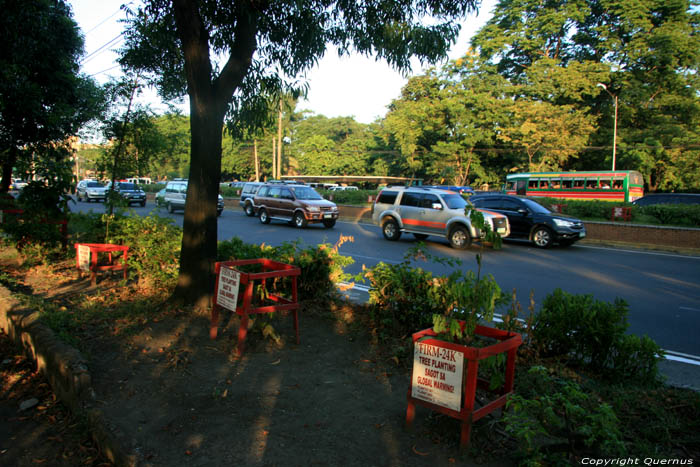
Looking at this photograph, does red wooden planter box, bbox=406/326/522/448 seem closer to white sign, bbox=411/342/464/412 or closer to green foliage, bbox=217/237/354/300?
white sign, bbox=411/342/464/412

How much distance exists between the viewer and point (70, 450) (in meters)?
3.32

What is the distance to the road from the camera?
705 cm

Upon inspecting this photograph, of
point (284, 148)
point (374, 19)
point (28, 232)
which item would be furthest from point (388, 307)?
point (284, 148)

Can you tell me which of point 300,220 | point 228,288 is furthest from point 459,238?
point 228,288

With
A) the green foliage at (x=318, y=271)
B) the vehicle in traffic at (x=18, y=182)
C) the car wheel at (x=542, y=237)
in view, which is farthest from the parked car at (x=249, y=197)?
the green foliage at (x=318, y=271)

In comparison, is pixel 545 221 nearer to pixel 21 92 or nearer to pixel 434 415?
pixel 434 415

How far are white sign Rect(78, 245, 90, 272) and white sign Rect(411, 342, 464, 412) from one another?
19.5ft

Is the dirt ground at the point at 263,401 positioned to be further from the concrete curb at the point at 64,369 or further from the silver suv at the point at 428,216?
the silver suv at the point at 428,216

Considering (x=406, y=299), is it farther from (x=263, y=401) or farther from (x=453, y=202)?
(x=453, y=202)

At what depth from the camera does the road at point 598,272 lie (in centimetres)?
705

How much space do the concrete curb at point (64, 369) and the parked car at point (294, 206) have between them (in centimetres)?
1574

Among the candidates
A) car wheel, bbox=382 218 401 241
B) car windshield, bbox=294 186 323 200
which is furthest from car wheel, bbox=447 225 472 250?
car windshield, bbox=294 186 323 200

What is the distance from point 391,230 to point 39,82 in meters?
11.5

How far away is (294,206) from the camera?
2156 cm
